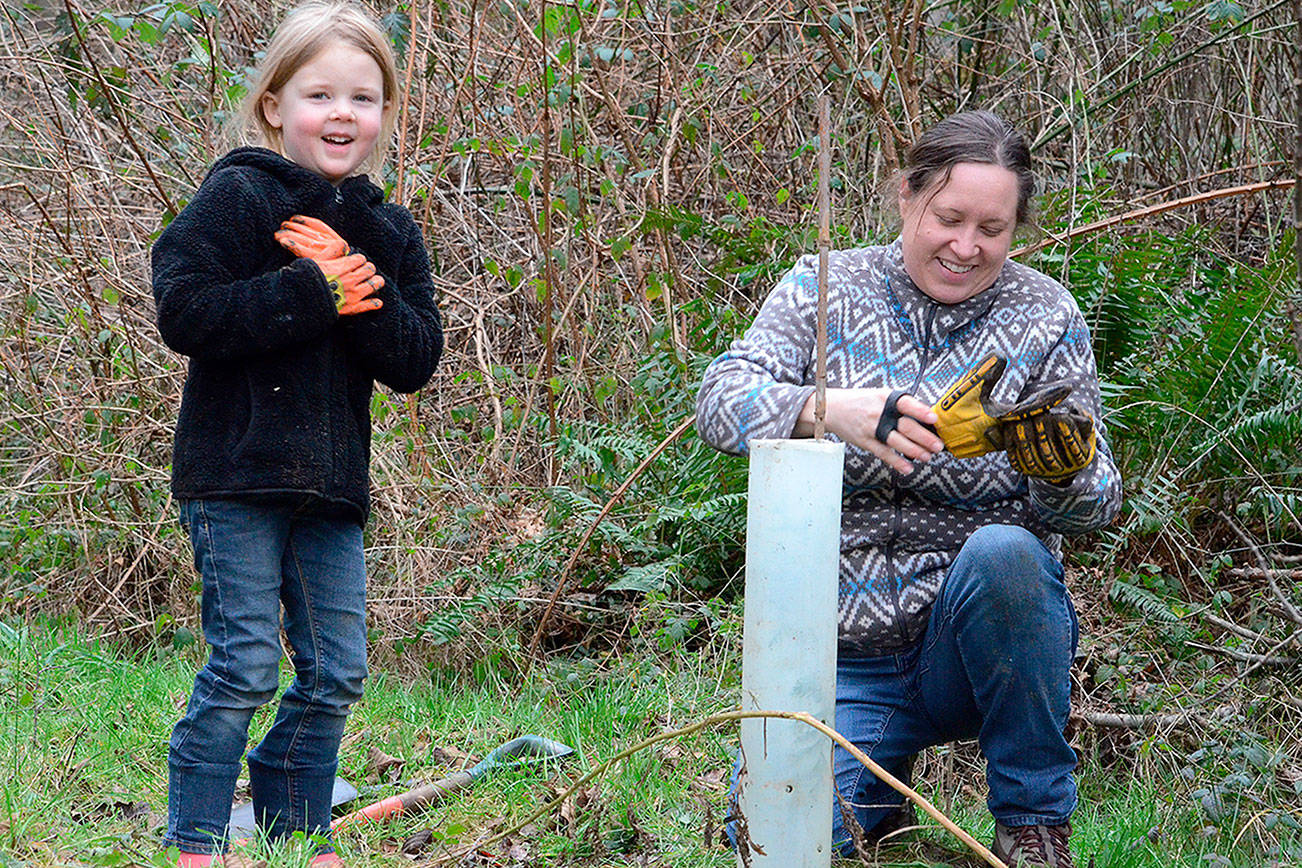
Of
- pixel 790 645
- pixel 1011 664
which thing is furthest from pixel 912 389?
pixel 790 645

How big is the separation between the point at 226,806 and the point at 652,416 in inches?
105

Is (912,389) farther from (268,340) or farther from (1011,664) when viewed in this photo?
(268,340)

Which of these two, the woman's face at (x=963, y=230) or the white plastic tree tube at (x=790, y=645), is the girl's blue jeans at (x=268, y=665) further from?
the woman's face at (x=963, y=230)

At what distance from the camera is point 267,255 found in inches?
109

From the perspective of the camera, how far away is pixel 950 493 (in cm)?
278

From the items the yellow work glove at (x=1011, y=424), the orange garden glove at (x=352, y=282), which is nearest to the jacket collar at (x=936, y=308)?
the yellow work glove at (x=1011, y=424)

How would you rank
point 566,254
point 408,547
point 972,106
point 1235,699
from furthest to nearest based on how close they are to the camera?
point 972,106, point 566,254, point 408,547, point 1235,699

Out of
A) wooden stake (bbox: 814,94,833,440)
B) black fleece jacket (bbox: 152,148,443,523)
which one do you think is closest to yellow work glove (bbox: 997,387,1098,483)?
wooden stake (bbox: 814,94,833,440)

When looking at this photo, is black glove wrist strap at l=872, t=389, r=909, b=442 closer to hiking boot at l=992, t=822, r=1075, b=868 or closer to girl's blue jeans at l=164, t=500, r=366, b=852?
hiking boot at l=992, t=822, r=1075, b=868

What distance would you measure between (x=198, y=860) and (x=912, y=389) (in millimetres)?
1699

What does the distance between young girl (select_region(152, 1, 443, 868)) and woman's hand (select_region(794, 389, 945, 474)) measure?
967 millimetres

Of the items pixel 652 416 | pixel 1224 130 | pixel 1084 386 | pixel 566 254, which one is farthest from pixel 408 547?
pixel 1224 130

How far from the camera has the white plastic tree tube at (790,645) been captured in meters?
2.07

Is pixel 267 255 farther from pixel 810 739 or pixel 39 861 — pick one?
pixel 810 739
